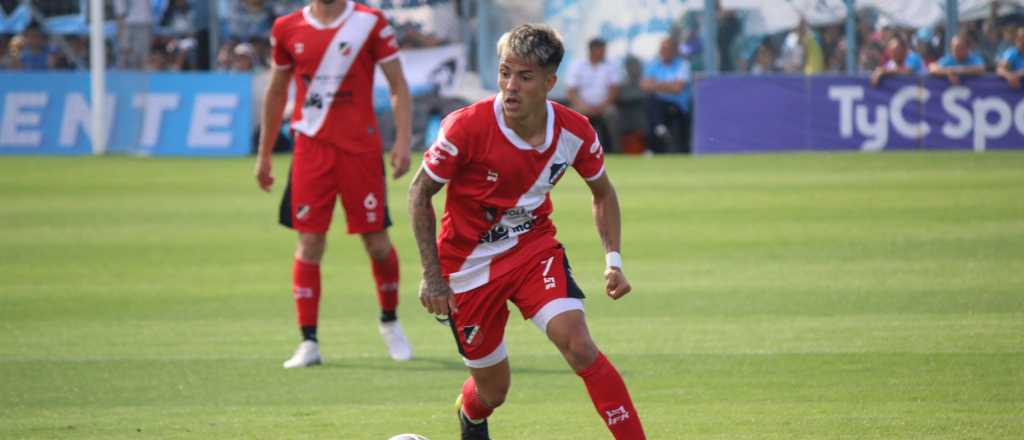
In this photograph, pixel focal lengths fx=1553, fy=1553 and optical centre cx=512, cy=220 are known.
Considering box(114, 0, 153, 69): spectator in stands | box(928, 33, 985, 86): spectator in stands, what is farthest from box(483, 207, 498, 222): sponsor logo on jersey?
box(114, 0, 153, 69): spectator in stands

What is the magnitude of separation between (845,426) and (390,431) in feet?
7.05

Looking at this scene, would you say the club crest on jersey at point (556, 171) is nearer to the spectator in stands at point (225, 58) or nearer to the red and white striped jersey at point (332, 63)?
the red and white striped jersey at point (332, 63)

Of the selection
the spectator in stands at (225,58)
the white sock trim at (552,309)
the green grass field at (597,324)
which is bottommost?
the spectator in stands at (225,58)

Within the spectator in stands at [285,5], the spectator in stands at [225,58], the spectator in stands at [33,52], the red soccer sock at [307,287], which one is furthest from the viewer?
the spectator in stands at [285,5]

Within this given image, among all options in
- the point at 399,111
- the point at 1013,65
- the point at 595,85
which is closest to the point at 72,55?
the point at 595,85

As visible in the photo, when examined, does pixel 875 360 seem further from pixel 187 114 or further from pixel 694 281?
pixel 187 114

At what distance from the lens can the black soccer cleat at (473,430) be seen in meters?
6.79

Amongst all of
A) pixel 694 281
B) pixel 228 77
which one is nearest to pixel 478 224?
pixel 694 281

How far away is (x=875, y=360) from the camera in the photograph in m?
8.97

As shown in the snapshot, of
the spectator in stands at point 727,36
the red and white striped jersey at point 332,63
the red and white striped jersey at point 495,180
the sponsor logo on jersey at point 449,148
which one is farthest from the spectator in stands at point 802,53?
the sponsor logo on jersey at point 449,148

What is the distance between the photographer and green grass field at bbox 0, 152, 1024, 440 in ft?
25.3

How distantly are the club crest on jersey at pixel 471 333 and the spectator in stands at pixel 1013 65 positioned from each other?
18.6 m

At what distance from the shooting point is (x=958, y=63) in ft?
78.6

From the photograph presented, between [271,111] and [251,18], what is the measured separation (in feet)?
67.4
